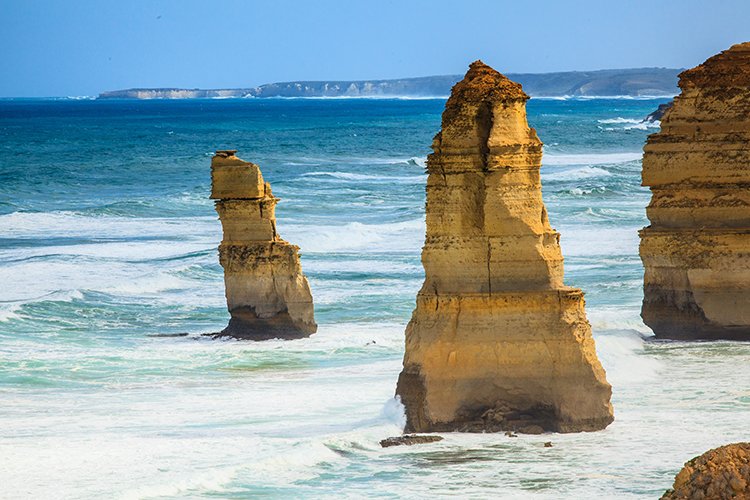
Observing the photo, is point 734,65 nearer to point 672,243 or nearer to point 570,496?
point 672,243

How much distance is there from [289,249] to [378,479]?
39.3ft

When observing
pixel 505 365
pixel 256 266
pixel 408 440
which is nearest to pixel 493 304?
pixel 505 365

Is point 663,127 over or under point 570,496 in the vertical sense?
over

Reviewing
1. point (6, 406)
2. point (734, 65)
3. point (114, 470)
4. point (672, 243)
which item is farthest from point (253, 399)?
point (734, 65)

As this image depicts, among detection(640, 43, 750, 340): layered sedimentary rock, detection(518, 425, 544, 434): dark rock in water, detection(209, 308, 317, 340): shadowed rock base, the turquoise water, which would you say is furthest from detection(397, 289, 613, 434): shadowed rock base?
detection(209, 308, 317, 340): shadowed rock base

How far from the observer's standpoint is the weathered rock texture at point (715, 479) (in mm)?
9977

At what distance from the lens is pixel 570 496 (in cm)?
1588

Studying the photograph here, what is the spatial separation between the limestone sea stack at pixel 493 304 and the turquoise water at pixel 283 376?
369mm

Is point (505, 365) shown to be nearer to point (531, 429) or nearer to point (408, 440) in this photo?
point (531, 429)

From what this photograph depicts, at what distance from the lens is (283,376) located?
961 inches

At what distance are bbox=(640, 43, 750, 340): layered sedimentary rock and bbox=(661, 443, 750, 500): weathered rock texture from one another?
16.5 meters

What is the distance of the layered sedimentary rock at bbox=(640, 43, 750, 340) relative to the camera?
86.5ft

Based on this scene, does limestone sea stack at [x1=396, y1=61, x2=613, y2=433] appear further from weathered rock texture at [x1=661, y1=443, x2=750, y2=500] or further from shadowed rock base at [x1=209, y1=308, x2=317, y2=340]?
shadowed rock base at [x1=209, y1=308, x2=317, y2=340]

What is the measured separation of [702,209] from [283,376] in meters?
7.41
